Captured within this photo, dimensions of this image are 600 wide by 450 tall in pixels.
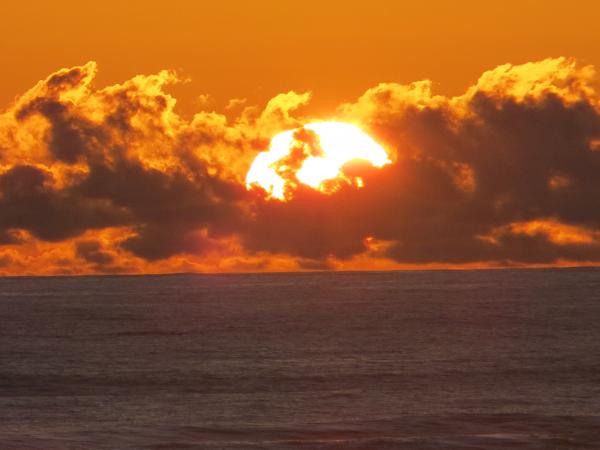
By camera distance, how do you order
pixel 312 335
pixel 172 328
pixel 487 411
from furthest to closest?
pixel 172 328 < pixel 312 335 < pixel 487 411

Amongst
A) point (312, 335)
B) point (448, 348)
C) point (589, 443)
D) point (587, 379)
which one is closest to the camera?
point (589, 443)

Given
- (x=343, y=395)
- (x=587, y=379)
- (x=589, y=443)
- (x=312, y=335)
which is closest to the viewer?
(x=589, y=443)

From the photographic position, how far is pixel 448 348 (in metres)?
136

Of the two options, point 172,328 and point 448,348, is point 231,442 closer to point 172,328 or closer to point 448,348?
point 448,348

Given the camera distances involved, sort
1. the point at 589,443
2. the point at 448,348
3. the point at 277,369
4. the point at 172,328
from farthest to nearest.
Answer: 1. the point at 172,328
2. the point at 448,348
3. the point at 277,369
4. the point at 589,443

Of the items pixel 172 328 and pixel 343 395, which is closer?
pixel 343 395

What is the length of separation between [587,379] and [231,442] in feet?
138

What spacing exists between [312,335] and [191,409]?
8233 cm

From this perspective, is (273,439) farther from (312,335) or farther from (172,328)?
(172,328)

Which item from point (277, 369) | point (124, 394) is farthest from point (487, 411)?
point (277, 369)

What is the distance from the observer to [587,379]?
318 ft

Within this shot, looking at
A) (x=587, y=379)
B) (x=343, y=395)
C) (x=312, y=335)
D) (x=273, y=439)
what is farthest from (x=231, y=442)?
(x=312, y=335)

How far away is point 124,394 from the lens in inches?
3551

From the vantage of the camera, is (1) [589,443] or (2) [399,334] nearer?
(1) [589,443]
